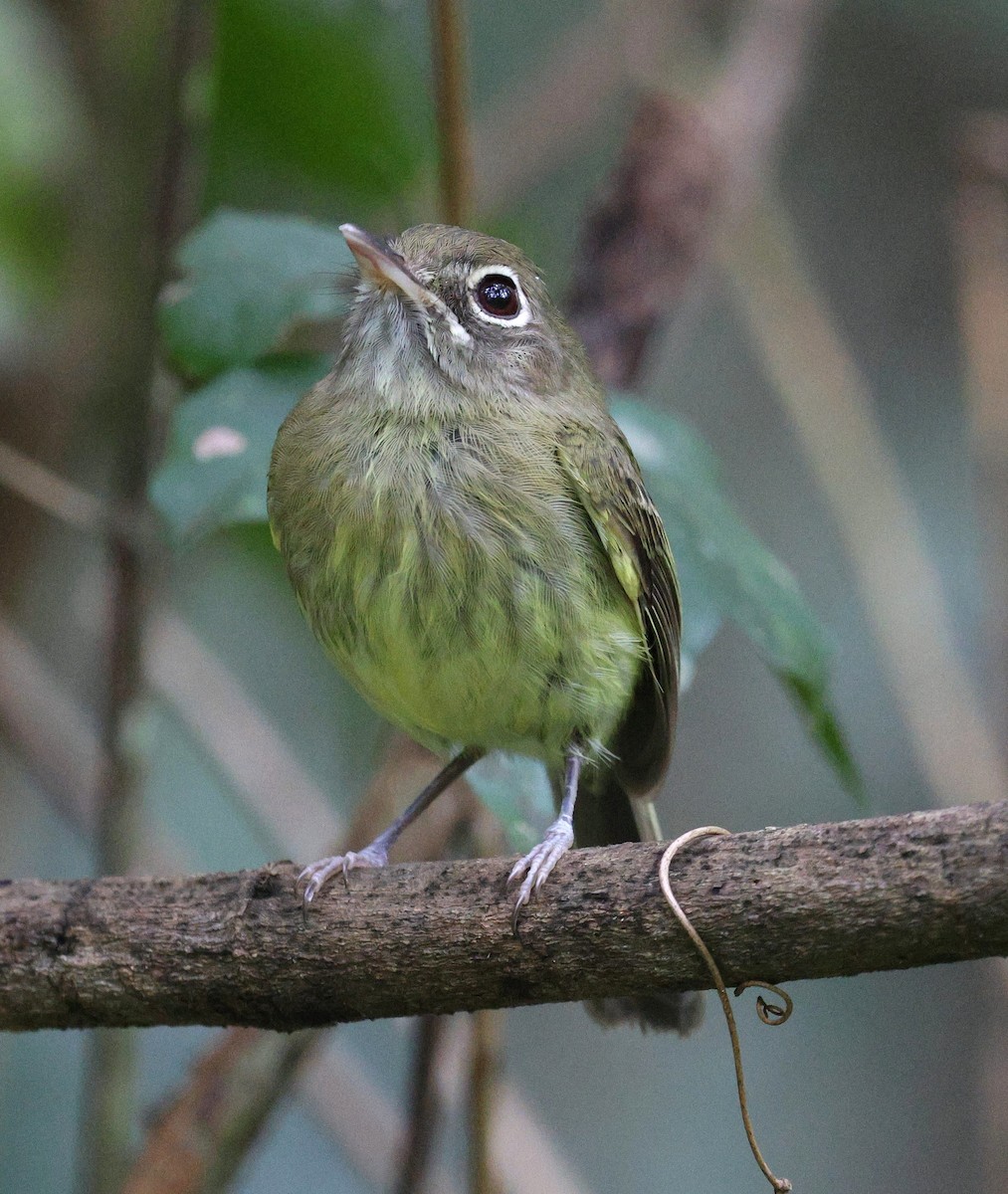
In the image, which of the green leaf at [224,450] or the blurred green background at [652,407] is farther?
the blurred green background at [652,407]

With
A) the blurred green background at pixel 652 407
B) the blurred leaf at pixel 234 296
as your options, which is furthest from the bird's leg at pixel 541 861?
the blurred green background at pixel 652 407

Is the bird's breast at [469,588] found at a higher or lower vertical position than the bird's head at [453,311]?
lower

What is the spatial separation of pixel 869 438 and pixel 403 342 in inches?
127

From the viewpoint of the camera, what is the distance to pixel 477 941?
272 cm

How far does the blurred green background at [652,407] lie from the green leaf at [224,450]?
0.92 ft

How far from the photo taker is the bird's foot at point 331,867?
2.96 meters

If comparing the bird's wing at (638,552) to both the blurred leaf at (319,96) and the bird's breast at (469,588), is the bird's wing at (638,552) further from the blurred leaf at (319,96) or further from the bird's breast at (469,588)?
the blurred leaf at (319,96)

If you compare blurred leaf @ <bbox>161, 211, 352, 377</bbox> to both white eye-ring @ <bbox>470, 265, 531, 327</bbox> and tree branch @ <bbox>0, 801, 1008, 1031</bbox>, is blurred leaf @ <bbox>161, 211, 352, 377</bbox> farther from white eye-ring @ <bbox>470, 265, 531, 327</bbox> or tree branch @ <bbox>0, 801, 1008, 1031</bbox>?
tree branch @ <bbox>0, 801, 1008, 1031</bbox>

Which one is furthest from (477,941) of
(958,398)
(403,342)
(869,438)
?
(958,398)

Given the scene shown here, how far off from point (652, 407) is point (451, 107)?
3.65ft

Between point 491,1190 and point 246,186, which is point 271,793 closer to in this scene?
point 491,1190

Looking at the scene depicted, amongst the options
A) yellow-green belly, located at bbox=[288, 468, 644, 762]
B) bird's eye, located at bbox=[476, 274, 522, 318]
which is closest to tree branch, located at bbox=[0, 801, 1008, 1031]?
yellow-green belly, located at bbox=[288, 468, 644, 762]

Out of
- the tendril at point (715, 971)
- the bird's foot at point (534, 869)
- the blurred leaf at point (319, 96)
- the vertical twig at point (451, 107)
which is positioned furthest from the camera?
the blurred leaf at point (319, 96)

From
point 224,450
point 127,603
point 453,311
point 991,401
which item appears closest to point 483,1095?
point 127,603
